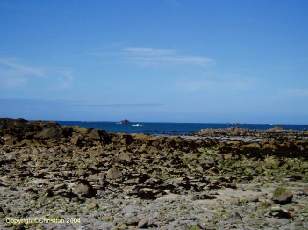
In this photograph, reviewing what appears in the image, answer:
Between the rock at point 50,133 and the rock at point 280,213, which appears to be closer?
the rock at point 280,213

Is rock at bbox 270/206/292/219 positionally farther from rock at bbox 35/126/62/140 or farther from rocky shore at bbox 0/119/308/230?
rock at bbox 35/126/62/140

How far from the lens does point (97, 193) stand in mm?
13031

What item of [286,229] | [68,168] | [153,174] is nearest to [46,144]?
[68,168]

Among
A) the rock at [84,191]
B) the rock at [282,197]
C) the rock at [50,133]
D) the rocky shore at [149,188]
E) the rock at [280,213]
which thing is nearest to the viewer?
the rocky shore at [149,188]

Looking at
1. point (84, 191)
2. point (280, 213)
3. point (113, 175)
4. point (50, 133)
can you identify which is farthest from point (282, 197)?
point (50, 133)

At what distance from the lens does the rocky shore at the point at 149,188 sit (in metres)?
9.95

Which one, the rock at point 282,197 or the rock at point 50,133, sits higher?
the rock at point 50,133

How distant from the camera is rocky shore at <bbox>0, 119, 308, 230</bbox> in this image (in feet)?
32.7

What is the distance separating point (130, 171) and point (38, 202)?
696 centimetres

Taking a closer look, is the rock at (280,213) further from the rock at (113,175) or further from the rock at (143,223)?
the rock at (113,175)

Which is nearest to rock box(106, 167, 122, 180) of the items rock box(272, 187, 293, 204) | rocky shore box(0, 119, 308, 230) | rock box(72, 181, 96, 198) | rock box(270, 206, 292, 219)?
rocky shore box(0, 119, 308, 230)

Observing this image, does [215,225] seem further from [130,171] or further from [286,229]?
[130,171]

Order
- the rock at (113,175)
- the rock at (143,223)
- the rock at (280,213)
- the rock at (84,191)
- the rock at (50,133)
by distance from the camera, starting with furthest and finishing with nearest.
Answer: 1. the rock at (50,133)
2. the rock at (113,175)
3. the rock at (84,191)
4. the rock at (280,213)
5. the rock at (143,223)

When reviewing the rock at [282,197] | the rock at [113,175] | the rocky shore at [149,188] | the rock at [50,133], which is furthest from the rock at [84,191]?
the rock at [50,133]
